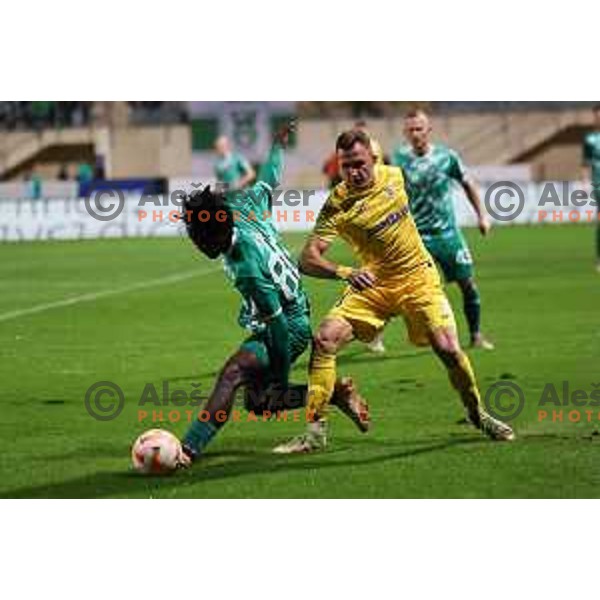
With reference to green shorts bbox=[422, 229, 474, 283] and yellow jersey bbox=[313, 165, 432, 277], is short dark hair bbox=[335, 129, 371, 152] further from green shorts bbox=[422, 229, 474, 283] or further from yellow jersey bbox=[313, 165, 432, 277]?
green shorts bbox=[422, 229, 474, 283]

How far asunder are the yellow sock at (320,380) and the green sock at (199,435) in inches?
22.9

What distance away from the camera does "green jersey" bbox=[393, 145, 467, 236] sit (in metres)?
13.7

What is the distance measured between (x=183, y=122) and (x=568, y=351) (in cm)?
824

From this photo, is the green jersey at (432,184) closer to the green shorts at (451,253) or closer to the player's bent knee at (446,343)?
the green shorts at (451,253)

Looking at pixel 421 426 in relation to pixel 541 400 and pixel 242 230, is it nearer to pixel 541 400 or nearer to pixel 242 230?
pixel 541 400

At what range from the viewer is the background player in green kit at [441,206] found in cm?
1371

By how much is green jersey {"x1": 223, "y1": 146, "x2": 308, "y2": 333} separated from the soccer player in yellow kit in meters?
0.19

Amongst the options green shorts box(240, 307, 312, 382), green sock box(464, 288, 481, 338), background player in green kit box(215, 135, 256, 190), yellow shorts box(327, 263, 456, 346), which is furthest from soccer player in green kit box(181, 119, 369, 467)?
background player in green kit box(215, 135, 256, 190)

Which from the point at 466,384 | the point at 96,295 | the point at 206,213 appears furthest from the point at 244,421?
the point at 96,295

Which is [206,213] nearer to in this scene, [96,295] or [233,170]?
[96,295]

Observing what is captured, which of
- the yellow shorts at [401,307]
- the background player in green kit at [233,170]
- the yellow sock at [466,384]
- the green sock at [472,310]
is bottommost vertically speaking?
the yellow sock at [466,384]

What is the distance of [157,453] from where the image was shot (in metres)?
9.09

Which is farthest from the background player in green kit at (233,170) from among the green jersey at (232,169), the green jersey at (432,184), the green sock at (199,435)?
the green sock at (199,435)

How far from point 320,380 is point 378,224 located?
39.9 inches
